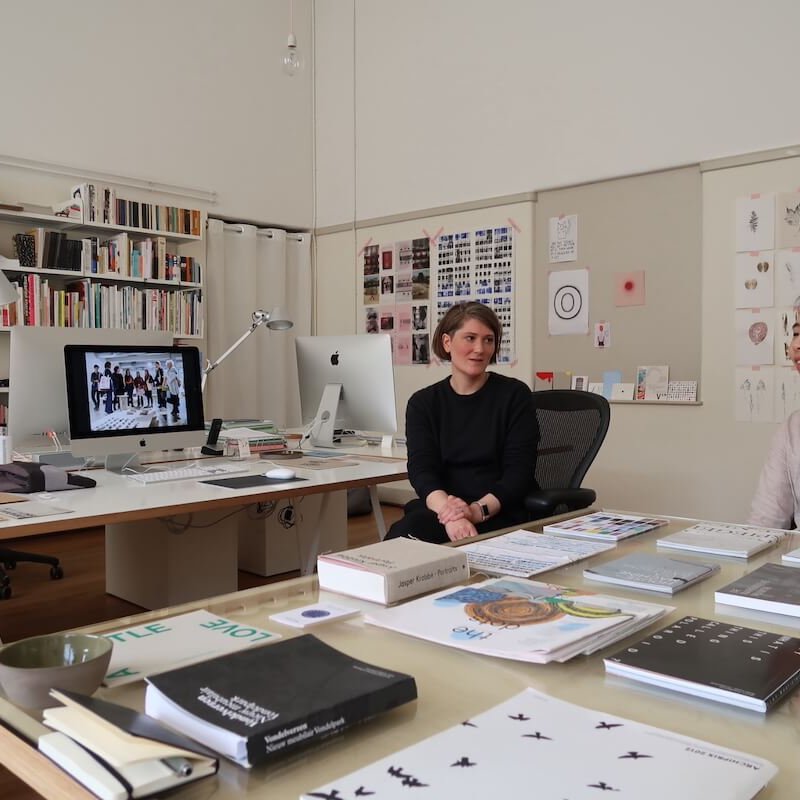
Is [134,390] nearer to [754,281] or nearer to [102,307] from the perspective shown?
[102,307]

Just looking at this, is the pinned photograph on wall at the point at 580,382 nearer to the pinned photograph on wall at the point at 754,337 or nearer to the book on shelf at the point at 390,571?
the pinned photograph on wall at the point at 754,337

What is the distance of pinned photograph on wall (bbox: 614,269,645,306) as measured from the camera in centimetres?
454

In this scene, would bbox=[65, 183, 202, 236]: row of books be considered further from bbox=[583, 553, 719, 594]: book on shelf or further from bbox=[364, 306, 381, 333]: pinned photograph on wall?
bbox=[583, 553, 719, 594]: book on shelf

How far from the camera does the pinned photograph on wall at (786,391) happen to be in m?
4.03

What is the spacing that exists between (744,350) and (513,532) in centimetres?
302

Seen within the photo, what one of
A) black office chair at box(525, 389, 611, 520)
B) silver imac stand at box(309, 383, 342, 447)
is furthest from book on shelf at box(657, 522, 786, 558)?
silver imac stand at box(309, 383, 342, 447)

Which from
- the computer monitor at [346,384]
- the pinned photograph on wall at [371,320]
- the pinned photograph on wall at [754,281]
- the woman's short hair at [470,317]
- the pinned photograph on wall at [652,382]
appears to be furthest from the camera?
the pinned photograph on wall at [371,320]

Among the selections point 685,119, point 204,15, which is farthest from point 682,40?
point 204,15

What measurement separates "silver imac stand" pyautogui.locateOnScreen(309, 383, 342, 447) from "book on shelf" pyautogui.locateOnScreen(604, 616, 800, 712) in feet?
8.31

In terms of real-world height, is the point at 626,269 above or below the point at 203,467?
above

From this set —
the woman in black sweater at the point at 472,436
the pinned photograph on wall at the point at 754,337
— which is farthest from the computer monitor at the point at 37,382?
the pinned photograph on wall at the point at 754,337

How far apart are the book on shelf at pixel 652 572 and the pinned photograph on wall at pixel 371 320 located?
4687 millimetres

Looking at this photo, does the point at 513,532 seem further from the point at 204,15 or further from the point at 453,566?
the point at 204,15

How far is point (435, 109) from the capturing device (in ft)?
18.1
